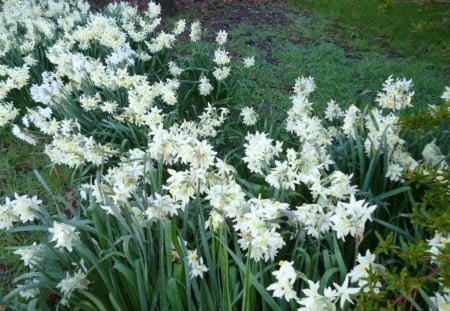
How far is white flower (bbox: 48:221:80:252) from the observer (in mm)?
1983

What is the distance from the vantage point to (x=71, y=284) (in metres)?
2.00

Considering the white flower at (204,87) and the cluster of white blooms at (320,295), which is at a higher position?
the white flower at (204,87)

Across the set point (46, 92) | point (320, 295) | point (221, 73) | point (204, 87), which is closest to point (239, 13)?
point (221, 73)

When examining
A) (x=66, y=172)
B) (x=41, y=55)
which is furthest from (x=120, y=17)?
(x=66, y=172)

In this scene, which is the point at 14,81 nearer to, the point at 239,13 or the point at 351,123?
the point at 351,123

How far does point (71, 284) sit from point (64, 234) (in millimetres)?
225

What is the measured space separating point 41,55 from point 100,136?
1.80m

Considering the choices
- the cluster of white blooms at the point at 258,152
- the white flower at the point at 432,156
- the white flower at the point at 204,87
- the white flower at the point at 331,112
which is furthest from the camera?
the white flower at the point at 204,87

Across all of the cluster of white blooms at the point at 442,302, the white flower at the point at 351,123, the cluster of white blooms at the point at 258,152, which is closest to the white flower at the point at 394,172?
the white flower at the point at 351,123

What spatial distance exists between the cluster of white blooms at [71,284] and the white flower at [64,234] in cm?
13

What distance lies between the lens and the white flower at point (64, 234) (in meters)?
1.98

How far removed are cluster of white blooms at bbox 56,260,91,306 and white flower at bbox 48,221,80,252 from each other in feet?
0.43

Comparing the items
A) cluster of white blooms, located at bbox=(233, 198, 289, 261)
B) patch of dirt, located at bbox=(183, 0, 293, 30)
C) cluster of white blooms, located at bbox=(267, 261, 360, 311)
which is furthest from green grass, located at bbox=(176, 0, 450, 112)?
cluster of white blooms, located at bbox=(267, 261, 360, 311)

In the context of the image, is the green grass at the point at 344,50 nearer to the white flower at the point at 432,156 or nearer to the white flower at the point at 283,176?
the white flower at the point at 432,156
